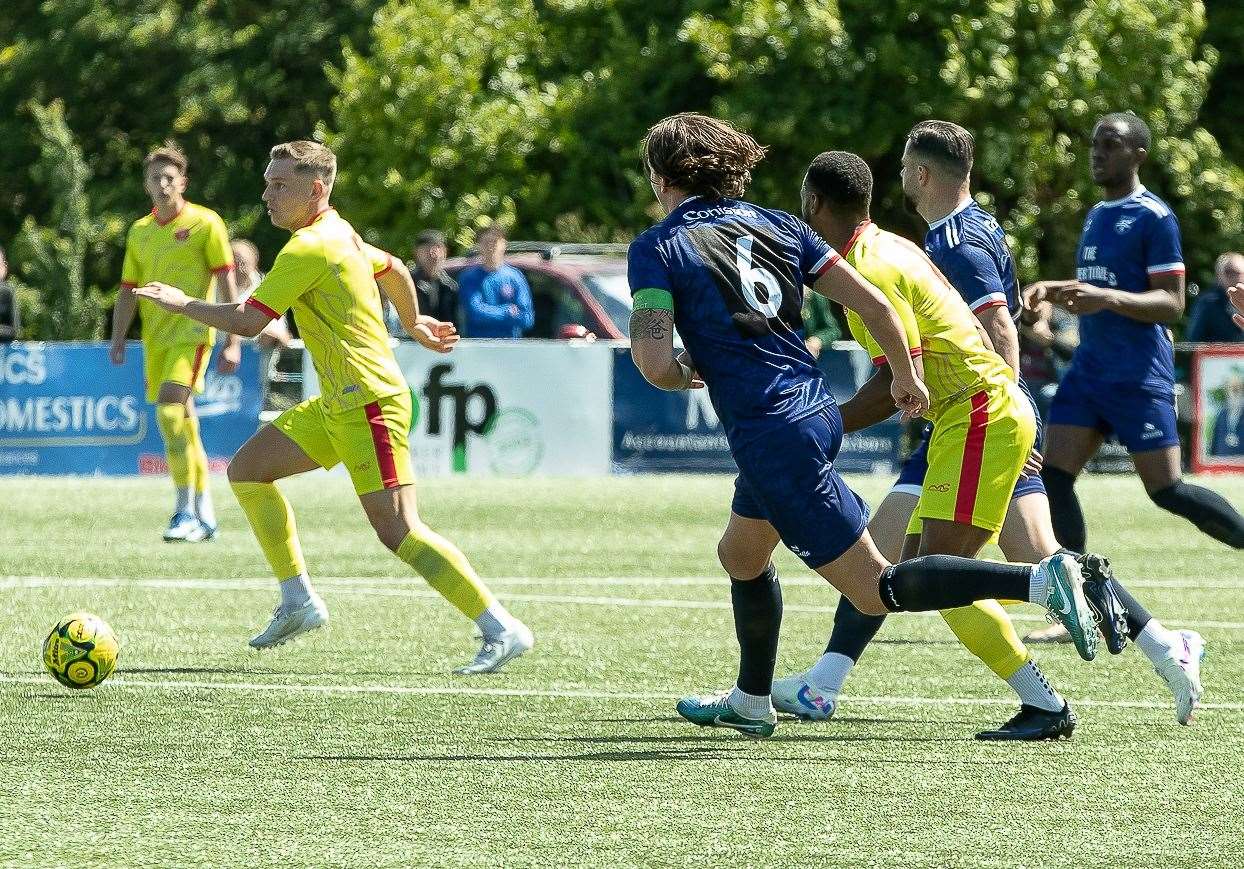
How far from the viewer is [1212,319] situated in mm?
20016

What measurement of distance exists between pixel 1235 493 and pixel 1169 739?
12064mm

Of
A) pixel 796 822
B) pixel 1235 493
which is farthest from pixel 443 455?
pixel 796 822

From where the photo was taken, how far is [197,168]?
139 ft

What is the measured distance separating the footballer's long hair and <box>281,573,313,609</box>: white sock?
2.93 meters

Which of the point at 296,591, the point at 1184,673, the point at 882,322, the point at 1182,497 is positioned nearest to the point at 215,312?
the point at 296,591

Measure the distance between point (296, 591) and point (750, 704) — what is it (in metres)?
2.42

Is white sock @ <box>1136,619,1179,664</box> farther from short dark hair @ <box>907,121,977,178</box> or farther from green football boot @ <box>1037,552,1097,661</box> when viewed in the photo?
short dark hair @ <box>907,121,977,178</box>

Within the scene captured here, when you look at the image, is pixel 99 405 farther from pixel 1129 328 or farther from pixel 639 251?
pixel 639 251

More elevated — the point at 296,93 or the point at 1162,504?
the point at 296,93

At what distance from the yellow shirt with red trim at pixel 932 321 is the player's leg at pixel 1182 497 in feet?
9.49

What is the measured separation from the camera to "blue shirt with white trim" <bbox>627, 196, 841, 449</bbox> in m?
6.11

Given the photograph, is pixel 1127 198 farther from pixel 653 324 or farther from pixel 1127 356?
pixel 653 324

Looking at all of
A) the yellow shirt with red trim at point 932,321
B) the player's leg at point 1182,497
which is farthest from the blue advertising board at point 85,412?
the yellow shirt with red trim at point 932,321

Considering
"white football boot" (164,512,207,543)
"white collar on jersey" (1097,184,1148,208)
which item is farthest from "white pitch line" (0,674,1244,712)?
"white football boot" (164,512,207,543)
